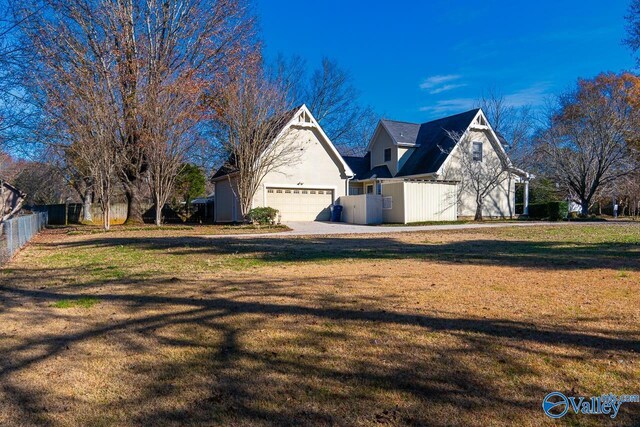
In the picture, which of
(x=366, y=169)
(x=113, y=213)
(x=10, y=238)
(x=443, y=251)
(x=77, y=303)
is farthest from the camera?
(x=113, y=213)

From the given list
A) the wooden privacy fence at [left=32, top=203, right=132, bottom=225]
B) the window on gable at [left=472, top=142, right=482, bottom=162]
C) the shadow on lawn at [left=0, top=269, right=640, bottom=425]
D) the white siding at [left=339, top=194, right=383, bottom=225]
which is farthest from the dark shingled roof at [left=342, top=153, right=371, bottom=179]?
the shadow on lawn at [left=0, top=269, right=640, bottom=425]

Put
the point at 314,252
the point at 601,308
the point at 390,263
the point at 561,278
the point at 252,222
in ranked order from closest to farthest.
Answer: the point at 601,308
the point at 561,278
the point at 390,263
the point at 314,252
the point at 252,222

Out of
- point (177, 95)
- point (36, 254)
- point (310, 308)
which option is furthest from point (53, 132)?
point (310, 308)

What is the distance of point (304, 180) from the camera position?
2569cm

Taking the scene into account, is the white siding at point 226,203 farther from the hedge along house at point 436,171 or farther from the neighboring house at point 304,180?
the hedge along house at point 436,171

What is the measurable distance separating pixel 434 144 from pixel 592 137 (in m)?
11.7

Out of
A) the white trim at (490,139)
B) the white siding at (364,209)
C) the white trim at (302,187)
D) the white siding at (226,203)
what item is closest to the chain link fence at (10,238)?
the white trim at (302,187)

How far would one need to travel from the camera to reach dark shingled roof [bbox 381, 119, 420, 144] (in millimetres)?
29453

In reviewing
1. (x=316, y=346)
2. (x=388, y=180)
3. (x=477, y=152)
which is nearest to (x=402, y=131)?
(x=477, y=152)

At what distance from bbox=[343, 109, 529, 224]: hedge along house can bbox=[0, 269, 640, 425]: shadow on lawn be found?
19.7m

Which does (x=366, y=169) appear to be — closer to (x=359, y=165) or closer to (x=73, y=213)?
(x=359, y=165)

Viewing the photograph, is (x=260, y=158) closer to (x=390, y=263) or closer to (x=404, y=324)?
(x=390, y=263)

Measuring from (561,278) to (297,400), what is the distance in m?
5.56

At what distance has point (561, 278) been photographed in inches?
274
